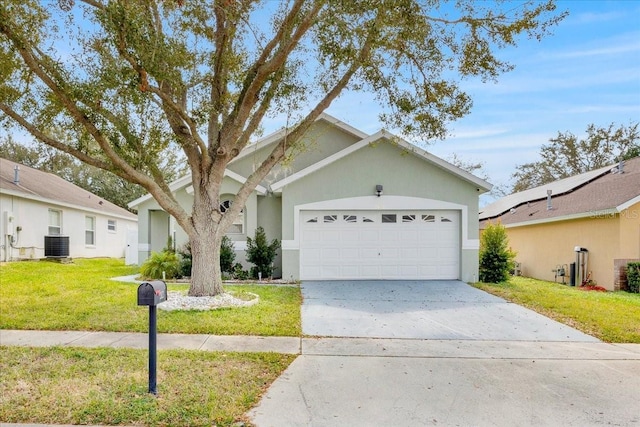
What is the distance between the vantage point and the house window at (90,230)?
22894mm

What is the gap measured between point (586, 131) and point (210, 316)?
35.4m

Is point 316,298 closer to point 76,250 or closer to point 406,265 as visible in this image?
point 406,265

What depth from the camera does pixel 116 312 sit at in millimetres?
8523

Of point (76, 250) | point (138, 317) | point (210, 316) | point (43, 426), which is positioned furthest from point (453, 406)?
point (76, 250)

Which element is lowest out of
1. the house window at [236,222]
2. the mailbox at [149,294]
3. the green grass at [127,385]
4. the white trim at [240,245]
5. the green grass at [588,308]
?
the green grass at [588,308]

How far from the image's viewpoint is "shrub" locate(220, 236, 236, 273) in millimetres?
14086

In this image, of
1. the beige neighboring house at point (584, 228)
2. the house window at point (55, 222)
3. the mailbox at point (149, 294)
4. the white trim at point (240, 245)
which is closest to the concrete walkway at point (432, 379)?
the mailbox at point (149, 294)

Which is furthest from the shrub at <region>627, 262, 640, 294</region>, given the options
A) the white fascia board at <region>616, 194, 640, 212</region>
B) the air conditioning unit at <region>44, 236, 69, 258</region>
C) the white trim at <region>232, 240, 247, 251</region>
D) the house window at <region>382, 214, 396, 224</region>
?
the air conditioning unit at <region>44, 236, 69, 258</region>

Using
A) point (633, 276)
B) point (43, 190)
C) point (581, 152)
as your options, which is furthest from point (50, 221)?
point (581, 152)

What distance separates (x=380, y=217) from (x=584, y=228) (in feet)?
23.6

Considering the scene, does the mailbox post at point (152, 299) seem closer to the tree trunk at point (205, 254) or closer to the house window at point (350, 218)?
the tree trunk at point (205, 254)

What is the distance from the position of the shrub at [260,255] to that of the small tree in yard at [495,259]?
682 centimetres

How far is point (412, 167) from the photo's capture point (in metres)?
14.1

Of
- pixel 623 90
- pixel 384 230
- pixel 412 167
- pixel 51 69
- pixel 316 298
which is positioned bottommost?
pixel 316 298
